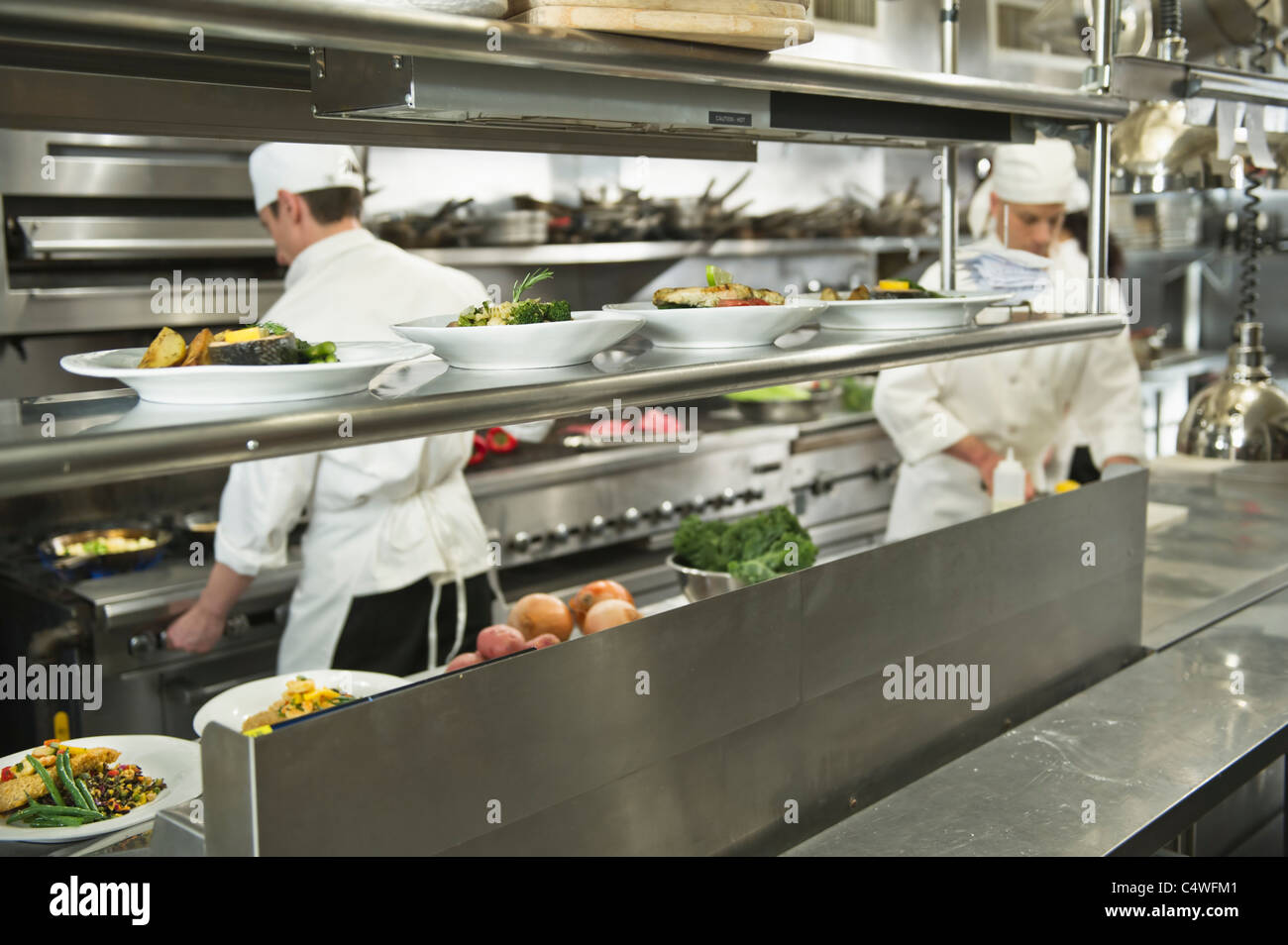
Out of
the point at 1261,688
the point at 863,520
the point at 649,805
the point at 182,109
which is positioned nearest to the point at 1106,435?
the point at 863,520

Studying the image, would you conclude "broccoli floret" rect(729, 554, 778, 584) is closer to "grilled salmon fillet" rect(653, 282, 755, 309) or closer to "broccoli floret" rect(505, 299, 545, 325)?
"grilled salmon fillet" rect(653, 282, 755, 309)

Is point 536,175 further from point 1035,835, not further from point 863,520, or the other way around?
point 1035,835

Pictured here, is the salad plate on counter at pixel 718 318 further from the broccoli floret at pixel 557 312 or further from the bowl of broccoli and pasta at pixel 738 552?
the bowl of broccoli and pasta at pixel 738 552

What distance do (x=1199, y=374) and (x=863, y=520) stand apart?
3.07 metres

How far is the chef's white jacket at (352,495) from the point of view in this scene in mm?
2711

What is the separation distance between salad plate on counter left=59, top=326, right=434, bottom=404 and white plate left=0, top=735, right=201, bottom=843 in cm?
62

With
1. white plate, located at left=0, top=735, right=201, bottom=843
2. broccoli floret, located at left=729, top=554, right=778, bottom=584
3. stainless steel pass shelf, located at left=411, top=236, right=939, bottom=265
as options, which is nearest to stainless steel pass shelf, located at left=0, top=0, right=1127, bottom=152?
broccoli floret, located at left=729, top=554, right=778, bottom=584

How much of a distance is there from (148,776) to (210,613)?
1198mm

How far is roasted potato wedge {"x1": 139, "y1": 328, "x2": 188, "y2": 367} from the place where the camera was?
104cm

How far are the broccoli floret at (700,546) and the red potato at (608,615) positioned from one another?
0.70 ft

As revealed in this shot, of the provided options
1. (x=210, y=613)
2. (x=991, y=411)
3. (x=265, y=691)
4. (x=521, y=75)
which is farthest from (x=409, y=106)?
(x=991, y=411)

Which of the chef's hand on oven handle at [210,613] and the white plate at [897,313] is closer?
the white plate at [897,313]

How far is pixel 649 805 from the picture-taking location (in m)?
1.47

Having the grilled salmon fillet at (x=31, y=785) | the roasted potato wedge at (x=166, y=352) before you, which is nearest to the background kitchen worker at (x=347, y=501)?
the grilled salmon fillet at (x=31, y=785)
